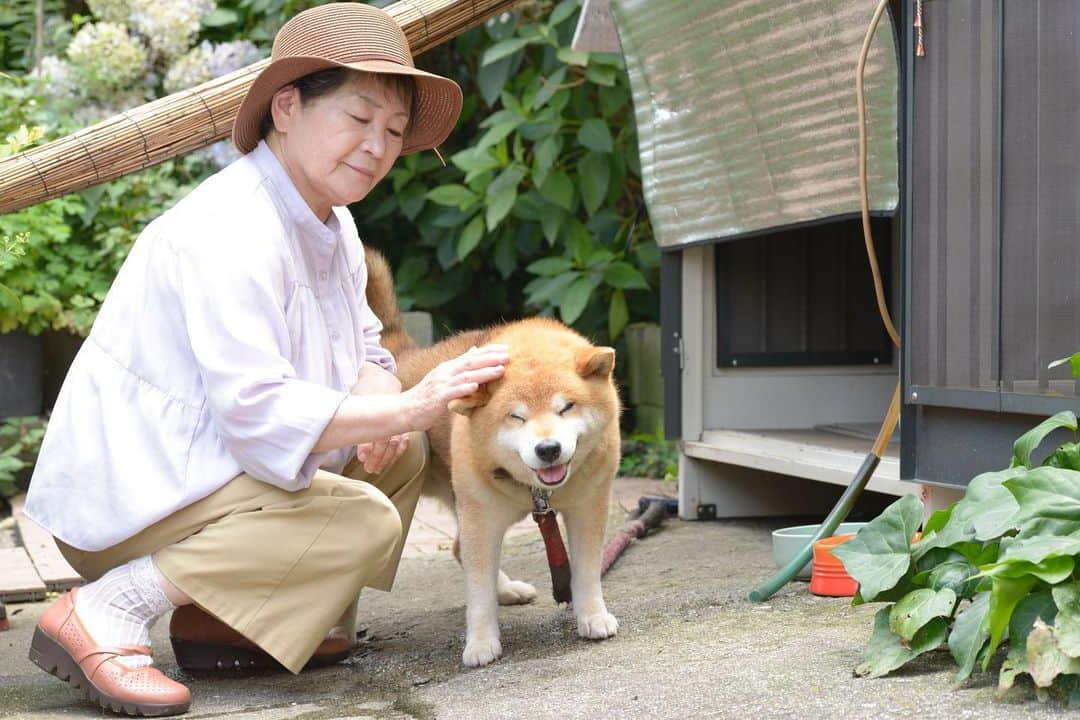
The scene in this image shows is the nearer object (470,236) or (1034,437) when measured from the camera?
(1034,437)

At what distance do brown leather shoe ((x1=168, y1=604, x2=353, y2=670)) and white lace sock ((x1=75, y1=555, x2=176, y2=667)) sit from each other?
221mm

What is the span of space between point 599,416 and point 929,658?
2.76 ft

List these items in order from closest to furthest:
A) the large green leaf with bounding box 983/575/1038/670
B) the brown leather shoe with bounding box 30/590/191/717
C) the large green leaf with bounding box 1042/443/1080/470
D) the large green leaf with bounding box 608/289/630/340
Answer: the large green leaf with bounding box 983/575/1038/670, the large green leaf with bounding box 1042/443/1080/470, the brown leather shoe with bounding box 30/590/191/717, the large green leaf with bounding box 608/289/630/340

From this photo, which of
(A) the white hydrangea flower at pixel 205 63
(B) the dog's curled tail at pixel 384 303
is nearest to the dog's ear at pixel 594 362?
(B) the dog's curled tail at pixel 384 303

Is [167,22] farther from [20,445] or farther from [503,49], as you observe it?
[20,445]

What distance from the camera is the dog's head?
2.59 metres

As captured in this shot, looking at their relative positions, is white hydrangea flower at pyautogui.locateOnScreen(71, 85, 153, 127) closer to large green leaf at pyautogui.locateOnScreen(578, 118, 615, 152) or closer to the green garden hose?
large green leaf at pyautogui.locateOnScreen(578, 118, 615, 152)

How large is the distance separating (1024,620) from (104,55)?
4.94 m

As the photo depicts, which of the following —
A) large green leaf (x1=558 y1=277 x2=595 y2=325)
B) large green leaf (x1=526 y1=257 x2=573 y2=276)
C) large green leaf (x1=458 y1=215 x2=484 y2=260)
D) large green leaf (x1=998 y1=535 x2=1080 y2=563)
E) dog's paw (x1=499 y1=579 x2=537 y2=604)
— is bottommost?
dog's paw (x1=499 y1=579 x2=537 y2=604)

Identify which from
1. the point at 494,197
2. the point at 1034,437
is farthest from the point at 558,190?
the point at 1034,437

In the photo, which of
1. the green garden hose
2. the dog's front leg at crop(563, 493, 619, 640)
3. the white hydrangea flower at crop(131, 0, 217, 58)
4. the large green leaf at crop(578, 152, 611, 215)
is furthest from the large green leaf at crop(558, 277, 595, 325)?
the dog's front leg at crop(563, 493, 619, 640)

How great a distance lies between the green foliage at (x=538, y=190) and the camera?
5.52 meters

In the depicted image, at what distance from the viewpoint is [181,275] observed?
2506 millimetres

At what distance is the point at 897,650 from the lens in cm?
218
